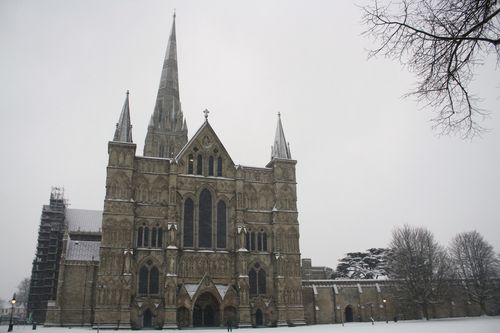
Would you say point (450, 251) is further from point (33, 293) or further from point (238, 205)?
point (33, 293)

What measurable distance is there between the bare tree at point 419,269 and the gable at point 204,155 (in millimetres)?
25180

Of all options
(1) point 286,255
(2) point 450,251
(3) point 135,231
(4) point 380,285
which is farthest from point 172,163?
(2) point 450,251

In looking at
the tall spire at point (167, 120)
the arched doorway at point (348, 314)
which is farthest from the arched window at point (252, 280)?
the tall spire at point (167, 120)

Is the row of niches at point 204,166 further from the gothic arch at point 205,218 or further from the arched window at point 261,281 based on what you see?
the arched window at point 261,281

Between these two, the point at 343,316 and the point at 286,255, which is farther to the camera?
the point at 343,316

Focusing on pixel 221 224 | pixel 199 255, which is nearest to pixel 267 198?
pixel 221 224

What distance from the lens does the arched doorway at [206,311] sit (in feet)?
136

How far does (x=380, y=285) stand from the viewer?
54125mm

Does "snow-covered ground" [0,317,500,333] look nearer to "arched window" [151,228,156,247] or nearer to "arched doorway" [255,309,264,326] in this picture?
"arched doorway" [255,309,264,326]

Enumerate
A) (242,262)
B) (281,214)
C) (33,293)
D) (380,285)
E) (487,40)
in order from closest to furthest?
(487,40) < (242,262) < (281,214) < (380,285) < (33,293)

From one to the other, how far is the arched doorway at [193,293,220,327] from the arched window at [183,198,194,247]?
543cm

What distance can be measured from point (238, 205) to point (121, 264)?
13.0 metres

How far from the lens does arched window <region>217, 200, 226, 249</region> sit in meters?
44.7

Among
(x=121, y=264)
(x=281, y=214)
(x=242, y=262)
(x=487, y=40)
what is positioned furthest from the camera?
(x=281, y=214)
